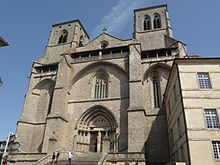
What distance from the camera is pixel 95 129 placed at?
63.5 ft

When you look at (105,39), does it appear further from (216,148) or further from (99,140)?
(216,148)

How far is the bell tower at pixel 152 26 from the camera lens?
25328 millimetres

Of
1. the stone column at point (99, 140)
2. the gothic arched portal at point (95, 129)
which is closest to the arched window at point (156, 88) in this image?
the gothic arched portal at point (95, 129)

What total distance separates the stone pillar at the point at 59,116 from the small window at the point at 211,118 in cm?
1225

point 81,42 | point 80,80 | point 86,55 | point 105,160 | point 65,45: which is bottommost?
point 105,160

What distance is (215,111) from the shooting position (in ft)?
36.4

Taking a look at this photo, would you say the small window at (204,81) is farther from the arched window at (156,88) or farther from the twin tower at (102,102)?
the arched window at (156,88)

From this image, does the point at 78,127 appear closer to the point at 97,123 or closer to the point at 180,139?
the point at 97,123

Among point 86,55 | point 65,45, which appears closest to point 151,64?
point 86,55

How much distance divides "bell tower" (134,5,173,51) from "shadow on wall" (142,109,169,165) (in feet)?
33.2

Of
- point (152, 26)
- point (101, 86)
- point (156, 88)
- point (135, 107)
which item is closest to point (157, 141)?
point (135, 107)

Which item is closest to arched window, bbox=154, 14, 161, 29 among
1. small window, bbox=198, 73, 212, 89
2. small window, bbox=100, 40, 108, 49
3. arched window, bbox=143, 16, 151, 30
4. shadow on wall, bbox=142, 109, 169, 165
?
arched window, bbox=143, 16, 151, 30

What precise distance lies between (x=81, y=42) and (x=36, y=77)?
1018 centimetres

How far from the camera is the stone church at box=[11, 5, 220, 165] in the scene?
16688mm
